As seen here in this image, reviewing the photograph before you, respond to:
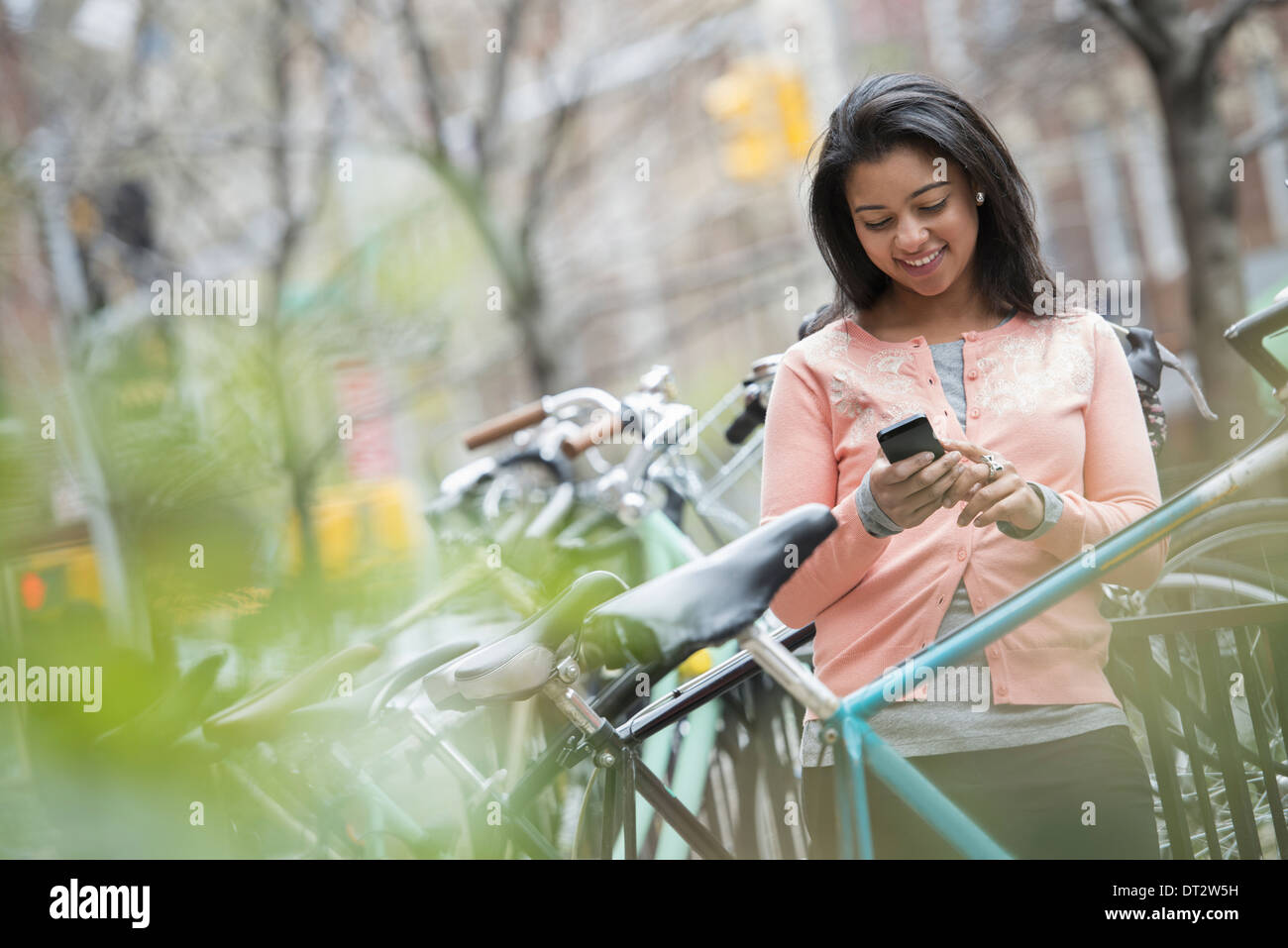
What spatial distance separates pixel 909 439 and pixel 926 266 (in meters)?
0.39

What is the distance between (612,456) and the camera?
37.4 ft

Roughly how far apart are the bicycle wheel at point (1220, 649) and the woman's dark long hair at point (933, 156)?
62 cm

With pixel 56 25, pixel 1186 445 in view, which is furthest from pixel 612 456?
pixel 56 25

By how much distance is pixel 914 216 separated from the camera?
1.81m

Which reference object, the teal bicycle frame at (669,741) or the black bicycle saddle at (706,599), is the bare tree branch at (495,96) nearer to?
the teal bicycle frame at (669,741)

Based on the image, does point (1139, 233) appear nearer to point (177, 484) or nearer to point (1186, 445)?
point (1186, 445)

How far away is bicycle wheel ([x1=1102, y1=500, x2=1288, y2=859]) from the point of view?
6.91 ft

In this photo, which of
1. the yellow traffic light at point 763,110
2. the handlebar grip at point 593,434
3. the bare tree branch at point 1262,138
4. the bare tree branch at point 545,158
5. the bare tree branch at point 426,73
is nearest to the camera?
the handlebar grip at point 593,434

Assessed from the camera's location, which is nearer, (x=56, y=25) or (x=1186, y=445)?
(x=56, y=25)

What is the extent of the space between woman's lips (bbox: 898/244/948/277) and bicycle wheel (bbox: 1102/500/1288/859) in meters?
0.72

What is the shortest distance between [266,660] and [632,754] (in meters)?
2.36

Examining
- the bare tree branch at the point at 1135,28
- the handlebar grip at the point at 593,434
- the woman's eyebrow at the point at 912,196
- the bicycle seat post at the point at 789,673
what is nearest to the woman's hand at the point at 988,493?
the bicycle seat post at the point at 789,673

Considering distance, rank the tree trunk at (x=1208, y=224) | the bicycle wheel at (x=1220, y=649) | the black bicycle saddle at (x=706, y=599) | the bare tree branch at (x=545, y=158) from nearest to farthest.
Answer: the black bicycle saddle at (x=706, y=599) < the bicycle wheel at (x=1220, y=649) < the tree trunk at (x=1208, y=224) < the bare tree branch at (x=545, y=158)

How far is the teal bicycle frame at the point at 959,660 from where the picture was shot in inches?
64.6
